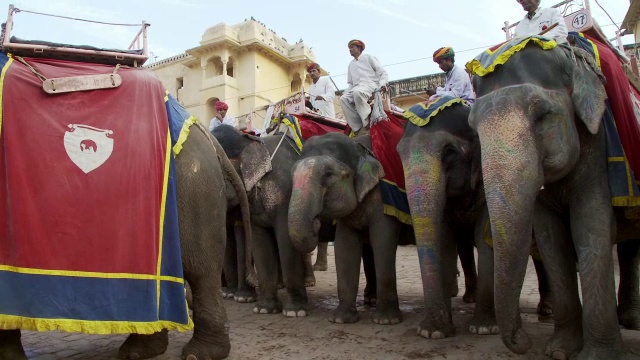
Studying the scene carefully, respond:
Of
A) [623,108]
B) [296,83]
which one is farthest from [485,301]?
[296,83]

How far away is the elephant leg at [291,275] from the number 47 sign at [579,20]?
3.25 metres

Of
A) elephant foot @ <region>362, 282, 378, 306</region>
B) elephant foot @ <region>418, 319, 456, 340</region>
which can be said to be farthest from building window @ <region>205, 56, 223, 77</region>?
elephant foot @ <region>418, 319, 456, 340</region>

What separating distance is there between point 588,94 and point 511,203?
990 mm

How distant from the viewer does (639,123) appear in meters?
3.54

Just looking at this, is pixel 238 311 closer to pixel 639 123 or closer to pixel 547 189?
pixel 547 189

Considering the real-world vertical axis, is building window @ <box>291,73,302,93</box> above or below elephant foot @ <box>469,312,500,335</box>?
above

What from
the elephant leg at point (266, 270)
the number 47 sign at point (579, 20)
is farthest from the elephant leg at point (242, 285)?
the number 47 sign at point (579, 20)

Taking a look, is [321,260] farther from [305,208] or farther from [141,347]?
[141,347]

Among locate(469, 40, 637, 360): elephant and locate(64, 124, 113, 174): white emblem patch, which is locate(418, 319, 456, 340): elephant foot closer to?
locate(469, 40, 637, 360): elephant

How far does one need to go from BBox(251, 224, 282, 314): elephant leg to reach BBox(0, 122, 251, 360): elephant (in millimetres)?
2014

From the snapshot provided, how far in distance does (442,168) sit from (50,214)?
306 centimetres

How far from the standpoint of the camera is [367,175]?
221 inches

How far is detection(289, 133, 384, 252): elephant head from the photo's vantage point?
5.14 meters

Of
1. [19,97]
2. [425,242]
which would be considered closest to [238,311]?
[425,242]
